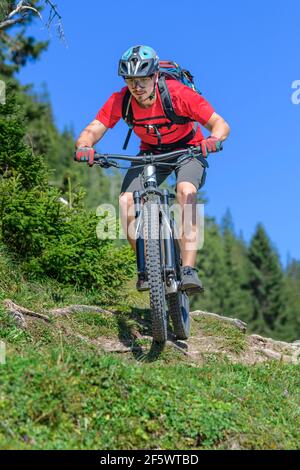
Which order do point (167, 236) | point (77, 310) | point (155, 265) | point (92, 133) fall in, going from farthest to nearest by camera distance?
point (77, 310), point (92, 133), point (167, 236), point (155, 265)

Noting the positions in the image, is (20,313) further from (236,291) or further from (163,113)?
(236,291)

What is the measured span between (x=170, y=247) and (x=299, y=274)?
583 feet

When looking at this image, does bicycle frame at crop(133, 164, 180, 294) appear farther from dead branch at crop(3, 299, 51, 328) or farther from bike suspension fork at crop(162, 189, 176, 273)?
dead branch at crop(3, 299, 51, 328)

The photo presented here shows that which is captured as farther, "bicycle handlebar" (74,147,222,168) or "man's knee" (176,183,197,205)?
"man's knee" (176,183,197,205)

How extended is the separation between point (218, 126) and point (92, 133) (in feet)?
4.67

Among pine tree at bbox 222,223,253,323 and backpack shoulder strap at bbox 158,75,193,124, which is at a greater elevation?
backpack shoulder strap at bbox 158,75,193,124

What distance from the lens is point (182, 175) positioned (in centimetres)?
767

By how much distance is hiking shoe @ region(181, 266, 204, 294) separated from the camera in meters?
7.37

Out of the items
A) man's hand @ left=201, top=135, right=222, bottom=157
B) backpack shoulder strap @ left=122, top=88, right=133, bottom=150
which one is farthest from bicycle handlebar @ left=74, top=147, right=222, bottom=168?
backpack shoulder strap @ left=122, top=88, right=133, bottom=150

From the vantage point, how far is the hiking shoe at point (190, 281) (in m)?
7.37

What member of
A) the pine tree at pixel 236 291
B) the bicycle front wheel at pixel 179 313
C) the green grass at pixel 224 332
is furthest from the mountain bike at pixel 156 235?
the pine tree at pixel 236 291

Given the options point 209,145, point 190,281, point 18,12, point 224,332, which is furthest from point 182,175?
point 18,12

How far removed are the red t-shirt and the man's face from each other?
213 millimetres

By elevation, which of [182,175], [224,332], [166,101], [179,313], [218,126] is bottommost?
[224,332]
